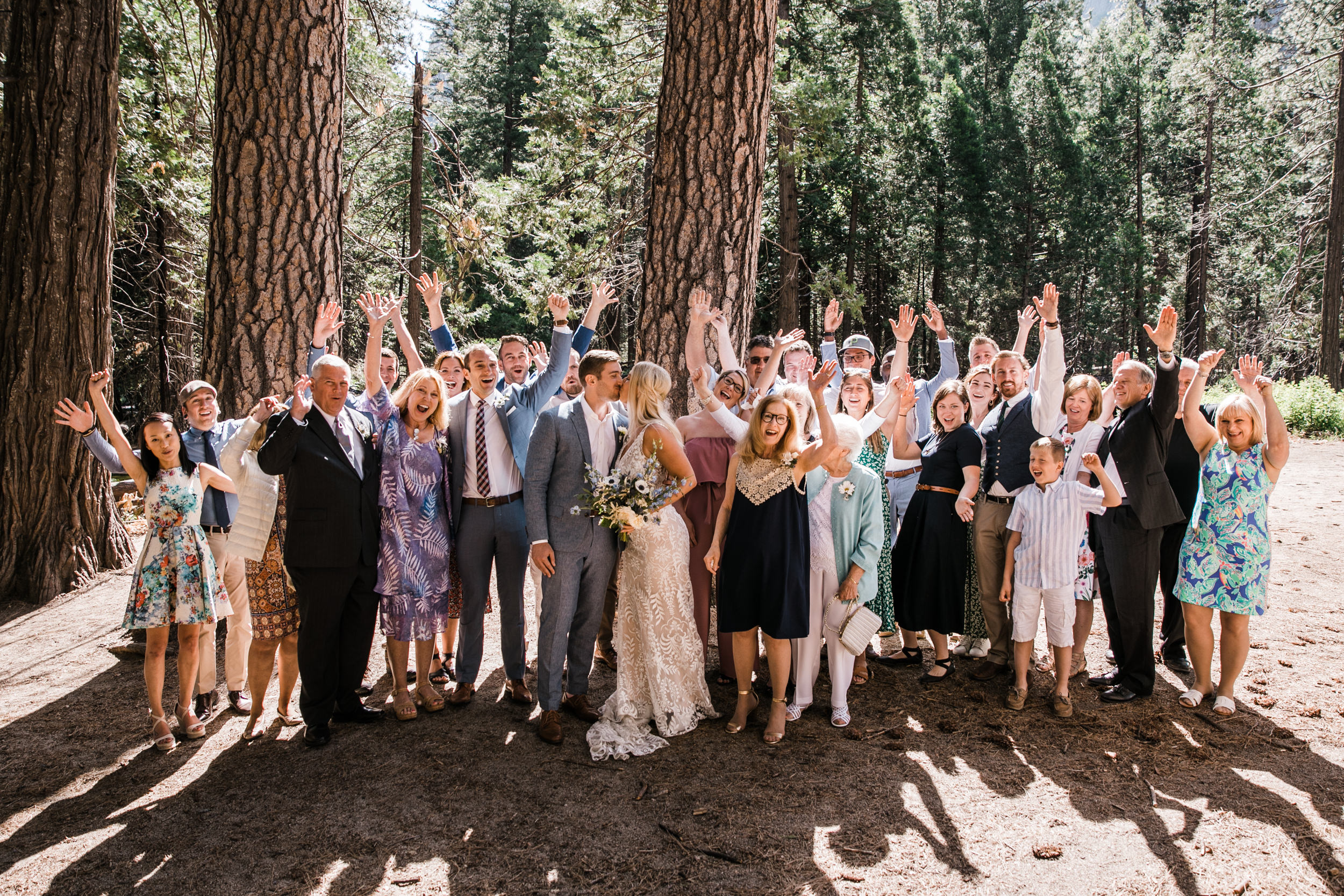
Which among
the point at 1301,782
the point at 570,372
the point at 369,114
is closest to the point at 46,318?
the point at 369,114

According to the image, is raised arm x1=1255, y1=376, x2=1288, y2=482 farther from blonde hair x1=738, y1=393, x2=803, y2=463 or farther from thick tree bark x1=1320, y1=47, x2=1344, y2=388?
thick tree bark x1=1320, y1=47, x2=1344, y2=388

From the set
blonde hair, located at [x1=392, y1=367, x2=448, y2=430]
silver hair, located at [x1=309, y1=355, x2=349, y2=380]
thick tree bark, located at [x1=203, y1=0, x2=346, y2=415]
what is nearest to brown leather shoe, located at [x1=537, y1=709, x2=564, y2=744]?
blonde hair, located at [x1=392, y1=367, x2=448, y2=430]

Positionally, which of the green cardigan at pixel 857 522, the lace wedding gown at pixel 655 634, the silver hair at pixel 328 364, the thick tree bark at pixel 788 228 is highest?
the thick tree bark at pixel 788 228

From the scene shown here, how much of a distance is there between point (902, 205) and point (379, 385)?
96.0ft

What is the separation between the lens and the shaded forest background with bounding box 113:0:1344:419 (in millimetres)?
11828

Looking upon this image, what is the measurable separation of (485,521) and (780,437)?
1840 millimetres

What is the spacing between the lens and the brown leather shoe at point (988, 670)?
17.4 feet

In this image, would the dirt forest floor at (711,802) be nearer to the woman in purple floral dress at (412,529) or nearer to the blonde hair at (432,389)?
the woman in purple floral dress at (412,529)

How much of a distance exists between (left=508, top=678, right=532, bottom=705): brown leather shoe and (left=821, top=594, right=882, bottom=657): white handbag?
6.33 feet

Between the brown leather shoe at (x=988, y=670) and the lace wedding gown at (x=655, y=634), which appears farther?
the brown leather shoe at (x=988, y=670)

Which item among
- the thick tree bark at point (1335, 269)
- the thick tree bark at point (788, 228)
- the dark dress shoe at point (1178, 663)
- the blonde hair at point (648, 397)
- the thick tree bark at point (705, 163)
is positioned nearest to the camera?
the blonde hair at point (648, 397)

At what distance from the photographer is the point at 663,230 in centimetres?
593

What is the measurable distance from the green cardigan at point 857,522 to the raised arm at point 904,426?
672mm

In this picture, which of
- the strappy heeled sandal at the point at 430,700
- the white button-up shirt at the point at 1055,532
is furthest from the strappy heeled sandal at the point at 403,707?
the white button-up shirt at the point at 1055,532
